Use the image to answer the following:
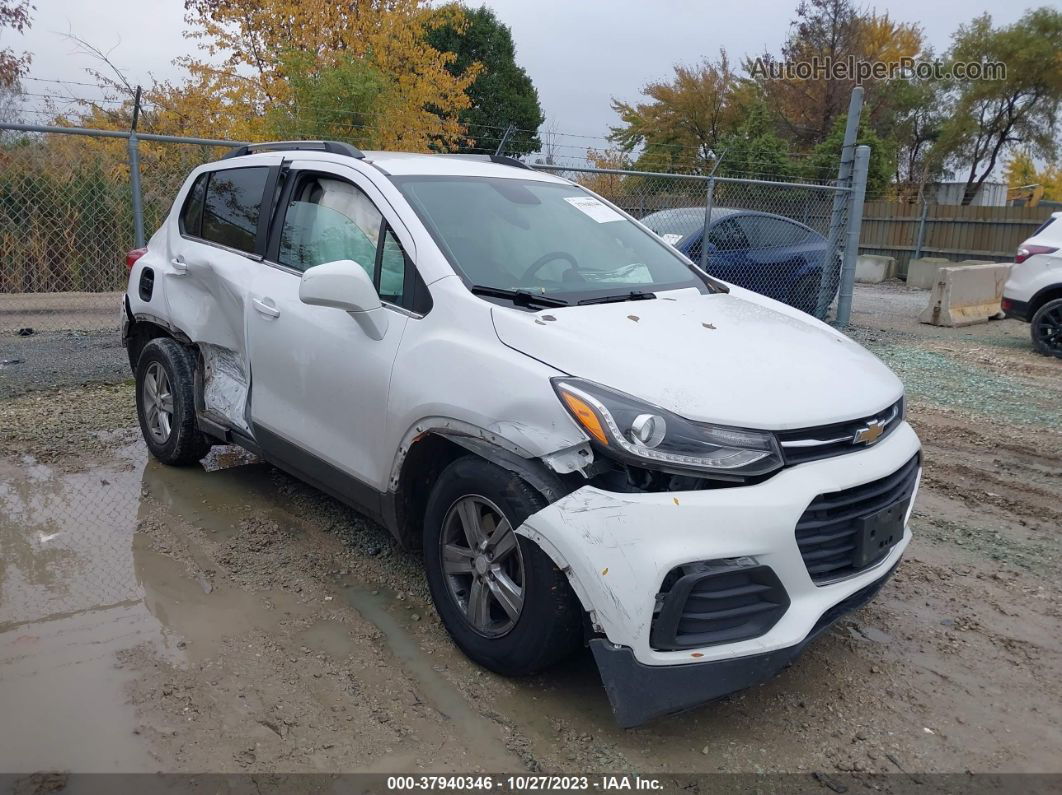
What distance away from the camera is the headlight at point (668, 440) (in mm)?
2539

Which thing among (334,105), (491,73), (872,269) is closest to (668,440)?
(334,105)

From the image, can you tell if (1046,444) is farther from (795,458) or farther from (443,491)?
(443,491)

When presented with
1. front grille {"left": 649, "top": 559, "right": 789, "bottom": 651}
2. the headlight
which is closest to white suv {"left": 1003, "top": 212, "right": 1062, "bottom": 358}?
the headlight

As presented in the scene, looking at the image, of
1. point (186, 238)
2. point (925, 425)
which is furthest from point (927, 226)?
point (186, 238)

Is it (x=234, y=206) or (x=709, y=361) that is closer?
(x=709, y=361)

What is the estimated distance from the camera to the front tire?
268cm

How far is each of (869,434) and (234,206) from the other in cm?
340

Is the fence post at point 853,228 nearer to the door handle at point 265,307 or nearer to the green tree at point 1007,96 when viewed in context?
the door handle at point 265,307

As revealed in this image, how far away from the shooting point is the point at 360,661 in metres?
3.15

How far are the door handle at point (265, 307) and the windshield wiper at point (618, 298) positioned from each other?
1.50 m

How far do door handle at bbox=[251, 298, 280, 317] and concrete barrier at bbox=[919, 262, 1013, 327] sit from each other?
10748 millimetres

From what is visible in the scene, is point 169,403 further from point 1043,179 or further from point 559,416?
point 1043,179

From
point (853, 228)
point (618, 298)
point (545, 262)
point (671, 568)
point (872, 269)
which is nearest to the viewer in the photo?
point (671, 568)

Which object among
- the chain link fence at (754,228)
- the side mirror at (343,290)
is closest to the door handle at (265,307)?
the side mirror at (343,290)
